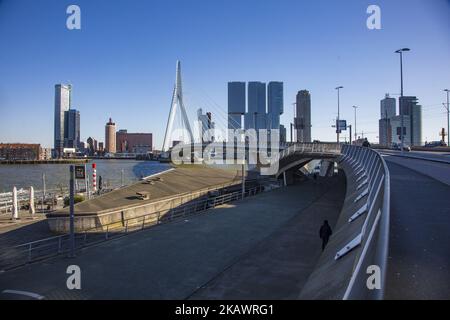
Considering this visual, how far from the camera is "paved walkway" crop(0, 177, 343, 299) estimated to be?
355 inches

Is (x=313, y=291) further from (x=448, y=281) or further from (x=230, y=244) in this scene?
(x=230, y=244)

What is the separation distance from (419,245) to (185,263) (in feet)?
24.1

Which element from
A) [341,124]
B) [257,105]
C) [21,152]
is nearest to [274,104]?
[257,105]

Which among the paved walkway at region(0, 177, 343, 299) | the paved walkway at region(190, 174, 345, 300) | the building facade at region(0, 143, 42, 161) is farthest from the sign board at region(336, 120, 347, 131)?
the building facade at region(0, 143, 42, 161)

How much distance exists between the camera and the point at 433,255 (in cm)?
547

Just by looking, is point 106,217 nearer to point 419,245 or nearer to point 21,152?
point 419,245

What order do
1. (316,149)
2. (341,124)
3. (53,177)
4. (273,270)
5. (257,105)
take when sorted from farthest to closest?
(257,105) < (53,177) < (341,124) < (316,149) < (273,270)

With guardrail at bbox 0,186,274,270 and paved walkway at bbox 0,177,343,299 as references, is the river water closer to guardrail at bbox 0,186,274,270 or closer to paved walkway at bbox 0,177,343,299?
guardrail at bbox 0,186,274,270

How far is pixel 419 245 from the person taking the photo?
589cm

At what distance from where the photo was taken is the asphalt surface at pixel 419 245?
4.47 metres

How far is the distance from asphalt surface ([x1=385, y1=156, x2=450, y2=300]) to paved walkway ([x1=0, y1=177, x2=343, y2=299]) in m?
3.36

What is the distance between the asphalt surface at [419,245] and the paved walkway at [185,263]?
3362mm

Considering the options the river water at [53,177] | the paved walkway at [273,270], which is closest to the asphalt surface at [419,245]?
the paved walkway at [273,270]
